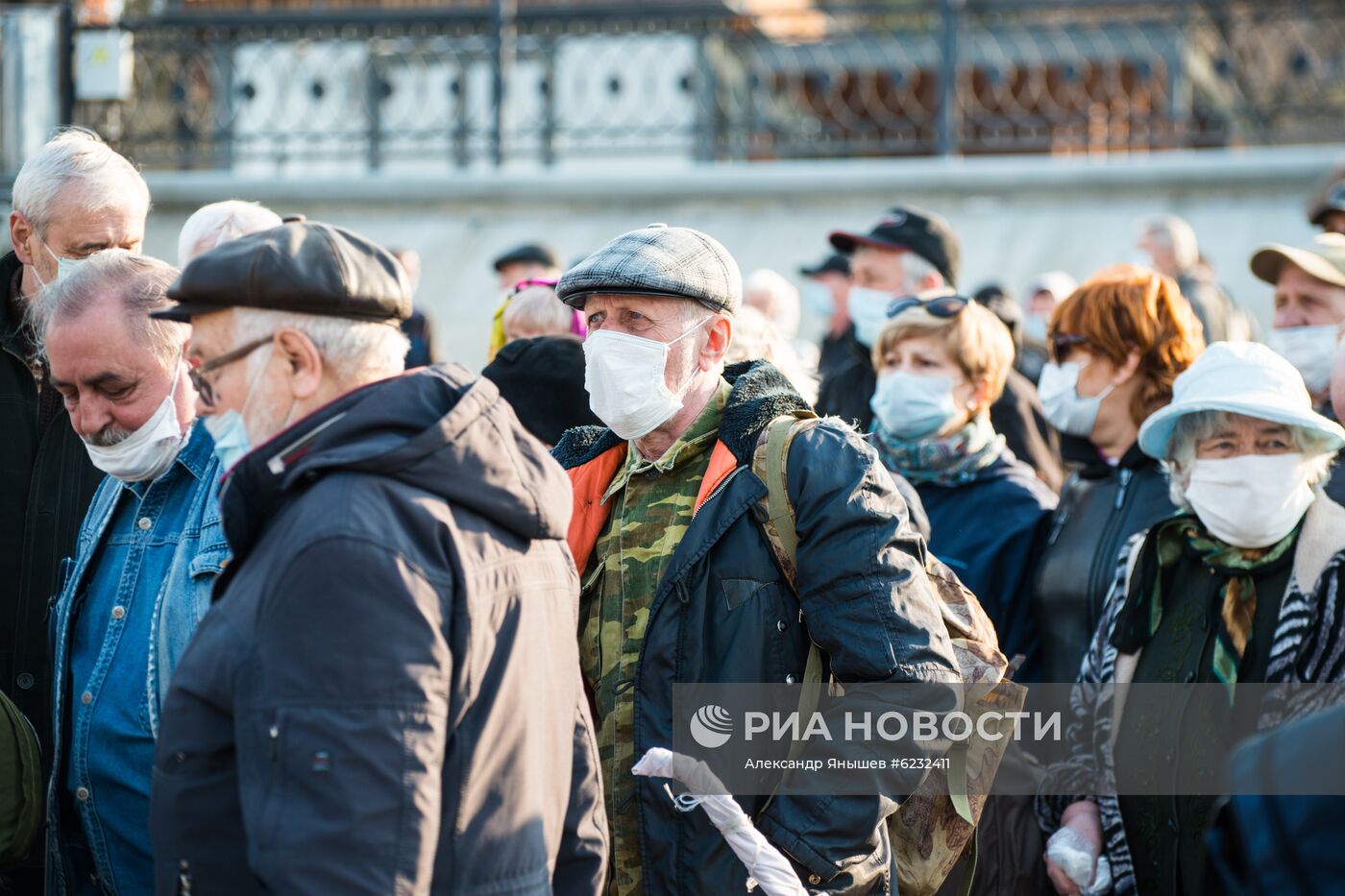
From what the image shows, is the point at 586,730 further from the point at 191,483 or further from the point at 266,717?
the point at 191,483

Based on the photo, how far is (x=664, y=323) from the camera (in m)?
3.25

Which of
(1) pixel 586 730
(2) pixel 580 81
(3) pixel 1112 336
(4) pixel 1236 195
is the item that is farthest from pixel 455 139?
(1) pixel 586 730

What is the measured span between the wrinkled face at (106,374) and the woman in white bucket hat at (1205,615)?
2.50 meters

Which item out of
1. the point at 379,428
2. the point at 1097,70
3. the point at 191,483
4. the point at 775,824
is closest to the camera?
the point at 379,428

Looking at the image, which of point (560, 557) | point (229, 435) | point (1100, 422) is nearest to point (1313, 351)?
point (1100, 422)

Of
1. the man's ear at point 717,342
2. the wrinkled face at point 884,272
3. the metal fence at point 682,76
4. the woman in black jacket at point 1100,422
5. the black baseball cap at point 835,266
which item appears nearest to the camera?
the man's ear at point 717,342

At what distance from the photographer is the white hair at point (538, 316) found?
4789 millimetres

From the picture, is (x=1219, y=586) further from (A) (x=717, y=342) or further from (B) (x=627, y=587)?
(B) (x=627, y=587)

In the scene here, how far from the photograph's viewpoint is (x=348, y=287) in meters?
2.35

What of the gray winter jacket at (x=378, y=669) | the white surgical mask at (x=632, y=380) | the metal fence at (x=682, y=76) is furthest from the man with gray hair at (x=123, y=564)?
the metal fence at (x=682, y=76)

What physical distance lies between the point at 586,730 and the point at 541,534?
17.8 inches

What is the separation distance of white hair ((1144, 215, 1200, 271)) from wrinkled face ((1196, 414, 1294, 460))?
4.59 metres

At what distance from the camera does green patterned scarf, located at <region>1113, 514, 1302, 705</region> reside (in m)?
3.75

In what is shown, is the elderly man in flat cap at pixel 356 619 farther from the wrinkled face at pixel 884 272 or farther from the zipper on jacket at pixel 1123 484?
the wrinkled face at pixel 884 272
